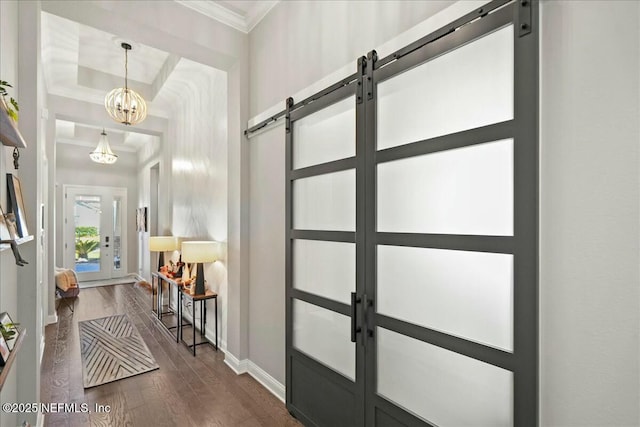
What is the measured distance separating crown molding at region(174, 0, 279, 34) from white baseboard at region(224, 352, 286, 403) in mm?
3160

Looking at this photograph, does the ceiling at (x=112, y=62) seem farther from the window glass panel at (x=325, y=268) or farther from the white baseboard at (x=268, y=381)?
the white baseboard at (x=268, y=381)

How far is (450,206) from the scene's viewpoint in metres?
1.49

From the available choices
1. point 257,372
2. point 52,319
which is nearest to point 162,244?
point 52,319

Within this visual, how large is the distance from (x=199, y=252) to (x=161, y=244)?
1695 millimetres

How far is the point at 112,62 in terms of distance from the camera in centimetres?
435

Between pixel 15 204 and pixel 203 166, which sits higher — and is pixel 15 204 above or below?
below

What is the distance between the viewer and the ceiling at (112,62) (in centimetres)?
300

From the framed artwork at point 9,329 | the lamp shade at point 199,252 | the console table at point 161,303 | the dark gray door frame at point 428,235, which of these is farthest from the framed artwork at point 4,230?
the console table at point 161,303

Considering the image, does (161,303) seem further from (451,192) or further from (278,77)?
(451,192)

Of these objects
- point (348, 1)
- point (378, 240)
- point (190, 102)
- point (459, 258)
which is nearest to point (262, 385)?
point (378, 240)

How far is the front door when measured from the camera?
745 centimetres

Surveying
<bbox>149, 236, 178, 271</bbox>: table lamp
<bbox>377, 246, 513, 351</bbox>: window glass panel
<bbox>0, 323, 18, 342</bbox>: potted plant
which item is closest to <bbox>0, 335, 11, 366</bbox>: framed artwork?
<bbox>0, 323, 18, 342</bbox>: potted plant

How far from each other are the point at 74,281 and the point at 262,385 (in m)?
5.13

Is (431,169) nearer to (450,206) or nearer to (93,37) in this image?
(450,206)
